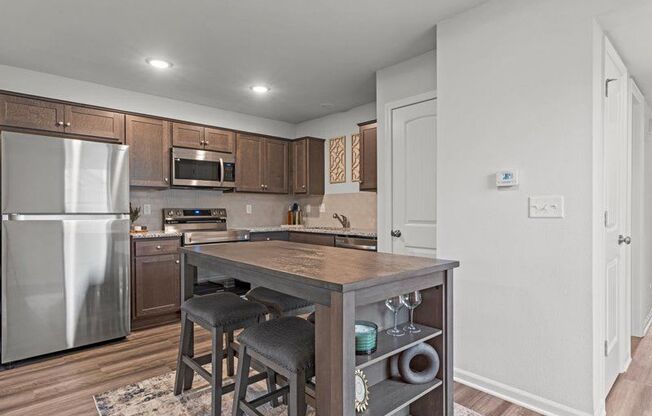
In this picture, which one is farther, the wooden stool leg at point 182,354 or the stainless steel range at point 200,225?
the stainless steel range at point 200,225

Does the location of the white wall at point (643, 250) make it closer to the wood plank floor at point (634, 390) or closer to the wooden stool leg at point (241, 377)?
the wood plank floor at point (634, 390)

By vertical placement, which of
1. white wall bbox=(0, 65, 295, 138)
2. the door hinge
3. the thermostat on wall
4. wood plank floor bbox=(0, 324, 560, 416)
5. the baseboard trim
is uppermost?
white wall bbox=(0, 65, 295, 138)

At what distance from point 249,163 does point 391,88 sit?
2182mm

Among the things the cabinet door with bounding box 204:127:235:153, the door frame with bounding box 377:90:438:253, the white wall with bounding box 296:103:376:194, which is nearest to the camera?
the door frame with bounding box 377:90:438:253

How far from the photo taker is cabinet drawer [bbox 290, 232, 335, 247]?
13.3 feet

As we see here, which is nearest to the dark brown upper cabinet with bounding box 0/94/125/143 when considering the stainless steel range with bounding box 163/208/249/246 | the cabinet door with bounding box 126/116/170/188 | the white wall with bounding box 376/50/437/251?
the cabinet door with bounding box 126/116/170/188

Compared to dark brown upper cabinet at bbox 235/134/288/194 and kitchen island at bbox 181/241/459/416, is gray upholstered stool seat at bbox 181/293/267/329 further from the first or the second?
dark brown upper cabinet at bbox 235/134/288/194

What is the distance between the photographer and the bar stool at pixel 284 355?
1.44 meters

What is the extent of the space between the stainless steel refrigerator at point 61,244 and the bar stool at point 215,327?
1.34 meters

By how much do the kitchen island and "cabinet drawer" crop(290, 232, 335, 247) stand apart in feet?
6.26

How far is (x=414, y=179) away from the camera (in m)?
3.02

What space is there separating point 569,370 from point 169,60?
11.6ft

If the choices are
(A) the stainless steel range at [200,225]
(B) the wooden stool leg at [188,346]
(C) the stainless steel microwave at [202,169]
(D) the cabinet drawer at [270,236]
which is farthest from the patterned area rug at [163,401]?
(C) the stainless steel microwave at [202,169]

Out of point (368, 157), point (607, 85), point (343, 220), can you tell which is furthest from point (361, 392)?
point (343, 220)
